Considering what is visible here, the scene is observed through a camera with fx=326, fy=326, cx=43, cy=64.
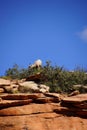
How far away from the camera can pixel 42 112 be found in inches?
618

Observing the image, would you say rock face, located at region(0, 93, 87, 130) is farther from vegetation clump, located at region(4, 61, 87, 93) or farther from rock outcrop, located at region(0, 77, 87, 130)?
vegetation clump, located at region(4, 61, 87, 93)

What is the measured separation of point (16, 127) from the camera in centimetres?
1487

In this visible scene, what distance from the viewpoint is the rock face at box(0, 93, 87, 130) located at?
15.1 meters

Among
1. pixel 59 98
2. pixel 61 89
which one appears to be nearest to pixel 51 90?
pixel 61 89

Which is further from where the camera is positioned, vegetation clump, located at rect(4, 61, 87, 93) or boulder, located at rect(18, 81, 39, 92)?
vegetation clump, located at rect(4, 61, 87, 93)

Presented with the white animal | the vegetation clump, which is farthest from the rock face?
the white animal

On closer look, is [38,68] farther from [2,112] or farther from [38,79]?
[2,112]

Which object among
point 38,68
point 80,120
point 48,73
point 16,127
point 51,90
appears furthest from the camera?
point 38,68

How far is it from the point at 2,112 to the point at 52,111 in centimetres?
243

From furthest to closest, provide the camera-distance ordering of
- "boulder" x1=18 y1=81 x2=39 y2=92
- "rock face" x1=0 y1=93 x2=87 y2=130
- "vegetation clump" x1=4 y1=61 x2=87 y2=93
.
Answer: "vegetation clump" x1=4 y1=61 x2=87 y2=93 < "boulder" x1=18 y1=81 x2=39 y2=92 < "rock face" x1=0 y1=93 x2=87 y2=130

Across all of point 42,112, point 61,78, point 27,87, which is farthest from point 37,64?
point 42,112

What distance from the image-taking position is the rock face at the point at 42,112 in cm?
1512

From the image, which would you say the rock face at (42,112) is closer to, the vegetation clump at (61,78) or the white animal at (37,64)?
the vegetation clump at (61,78)

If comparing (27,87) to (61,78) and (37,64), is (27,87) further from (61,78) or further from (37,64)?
(37,64)
